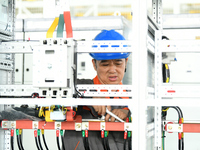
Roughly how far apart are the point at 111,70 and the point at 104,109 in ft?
1.63

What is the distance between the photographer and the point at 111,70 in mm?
2496

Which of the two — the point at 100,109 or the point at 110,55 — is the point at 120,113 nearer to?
the point at 100,109

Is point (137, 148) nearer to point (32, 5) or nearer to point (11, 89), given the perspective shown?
point (11, 89)

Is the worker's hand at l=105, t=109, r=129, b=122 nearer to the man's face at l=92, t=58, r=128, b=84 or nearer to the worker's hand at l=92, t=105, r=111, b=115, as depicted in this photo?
the worker's hand at l=92, t=105, r=111, b=115

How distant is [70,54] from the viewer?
169 centimetres

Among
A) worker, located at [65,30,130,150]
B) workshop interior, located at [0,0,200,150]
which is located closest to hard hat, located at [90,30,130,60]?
worker, located at [65,30,130,150]

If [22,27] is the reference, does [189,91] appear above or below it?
below

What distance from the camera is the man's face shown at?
2.48 m

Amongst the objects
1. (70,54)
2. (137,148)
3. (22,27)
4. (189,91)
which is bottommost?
(137,148)

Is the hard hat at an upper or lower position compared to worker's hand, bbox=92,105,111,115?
upper

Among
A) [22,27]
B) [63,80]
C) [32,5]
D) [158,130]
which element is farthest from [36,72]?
[32,5]

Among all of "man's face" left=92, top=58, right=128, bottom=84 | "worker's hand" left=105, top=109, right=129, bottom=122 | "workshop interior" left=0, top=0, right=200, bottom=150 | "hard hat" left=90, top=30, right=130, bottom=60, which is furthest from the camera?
"man's face" left=92, top=58, right=128, bottom=84

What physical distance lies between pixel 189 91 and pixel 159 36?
44 centimetres

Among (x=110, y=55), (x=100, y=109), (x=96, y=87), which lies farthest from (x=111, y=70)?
(x=96, y=87)
